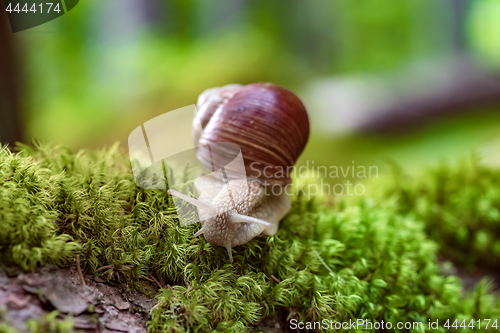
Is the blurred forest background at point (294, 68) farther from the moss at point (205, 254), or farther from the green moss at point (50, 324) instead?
the green moss at point (50, 324)

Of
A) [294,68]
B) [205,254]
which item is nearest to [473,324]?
[205,254]

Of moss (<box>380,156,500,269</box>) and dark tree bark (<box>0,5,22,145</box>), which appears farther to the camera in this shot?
dark tree bark (<box>0,5,22,145</box>)

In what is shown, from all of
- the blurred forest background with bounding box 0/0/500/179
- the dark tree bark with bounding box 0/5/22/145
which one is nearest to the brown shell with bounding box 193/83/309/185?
the blurred forest background with bounding box 0/0/500/179

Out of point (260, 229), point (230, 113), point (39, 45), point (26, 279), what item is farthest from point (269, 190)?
point (39, 45)

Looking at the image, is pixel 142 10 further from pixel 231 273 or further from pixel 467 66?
pixel 467 66

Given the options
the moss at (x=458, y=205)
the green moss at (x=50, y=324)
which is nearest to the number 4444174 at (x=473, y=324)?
the moss at (x=458, y=205)

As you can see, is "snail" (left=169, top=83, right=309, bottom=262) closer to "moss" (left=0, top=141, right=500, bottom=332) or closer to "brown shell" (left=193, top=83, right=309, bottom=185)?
"brown shell" (left=193, top=83, right=309, bottom=185)
